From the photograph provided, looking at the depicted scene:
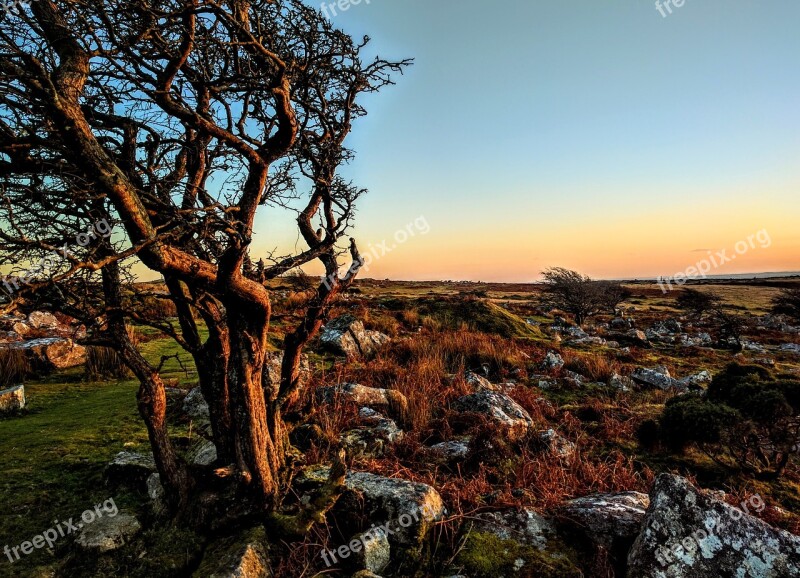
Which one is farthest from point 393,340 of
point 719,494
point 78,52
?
point 78,52

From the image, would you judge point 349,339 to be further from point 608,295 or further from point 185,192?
point 608,295

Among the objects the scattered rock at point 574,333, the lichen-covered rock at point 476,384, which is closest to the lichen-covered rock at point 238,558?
the lichen-covered rock at point 476,384

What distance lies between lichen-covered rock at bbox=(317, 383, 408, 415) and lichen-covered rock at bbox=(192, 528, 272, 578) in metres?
3.34

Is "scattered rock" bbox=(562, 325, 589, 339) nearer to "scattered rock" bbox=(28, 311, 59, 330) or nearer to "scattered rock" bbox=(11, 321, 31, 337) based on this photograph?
"scattered rock" bbox=(11, 321, 31, 337)

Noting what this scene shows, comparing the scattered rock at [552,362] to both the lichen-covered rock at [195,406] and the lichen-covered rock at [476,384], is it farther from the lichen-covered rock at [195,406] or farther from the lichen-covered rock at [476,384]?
the lichen-covered rock at [195,406]

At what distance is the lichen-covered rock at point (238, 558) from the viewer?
3230mm

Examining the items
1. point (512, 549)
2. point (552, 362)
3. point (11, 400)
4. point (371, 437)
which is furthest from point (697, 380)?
point (11, 400)

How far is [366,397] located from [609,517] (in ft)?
14.5

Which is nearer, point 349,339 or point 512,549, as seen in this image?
point 512,549

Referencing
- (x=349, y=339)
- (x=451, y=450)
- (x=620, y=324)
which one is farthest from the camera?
(x=620, y=324)

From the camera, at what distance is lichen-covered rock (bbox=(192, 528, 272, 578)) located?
323 cm

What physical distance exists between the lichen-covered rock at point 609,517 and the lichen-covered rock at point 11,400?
27.3 ft

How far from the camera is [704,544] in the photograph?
10.2 ft

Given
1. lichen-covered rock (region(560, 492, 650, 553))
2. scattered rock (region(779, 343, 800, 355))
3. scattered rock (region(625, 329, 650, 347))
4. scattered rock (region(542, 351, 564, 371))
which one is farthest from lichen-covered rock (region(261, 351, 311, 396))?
scattered rock (region(779, 343, 800, 355))
